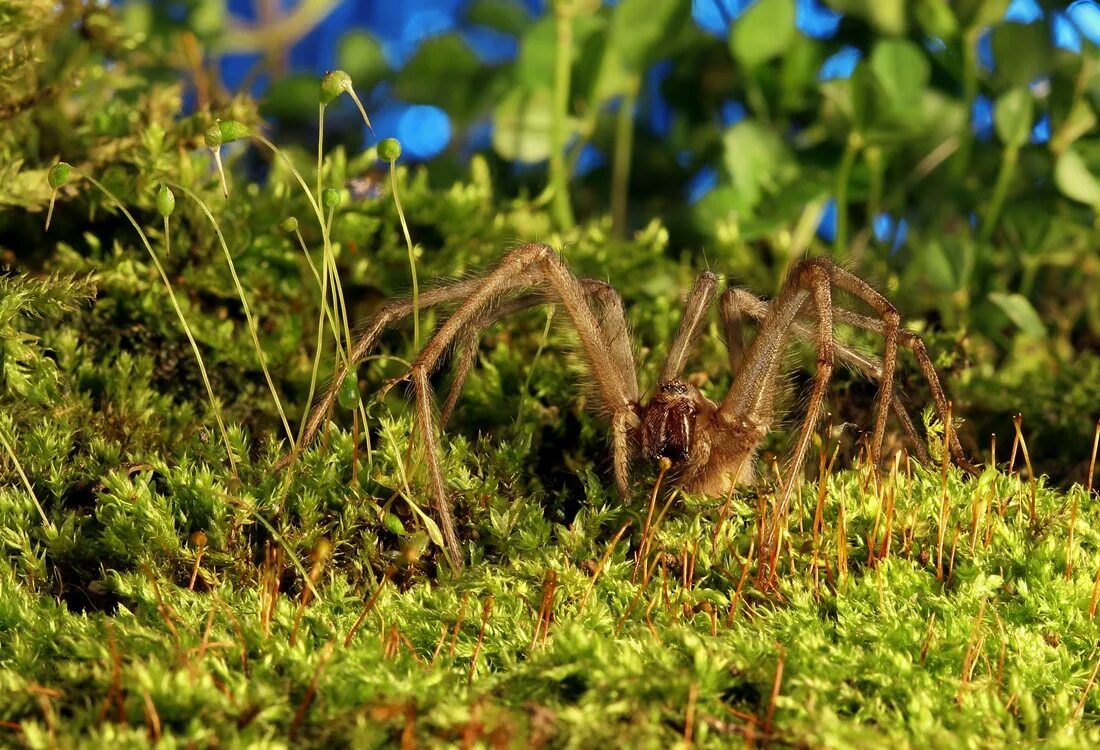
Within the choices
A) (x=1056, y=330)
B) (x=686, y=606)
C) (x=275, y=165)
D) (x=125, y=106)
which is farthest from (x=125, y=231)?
(x=1056, y=330)

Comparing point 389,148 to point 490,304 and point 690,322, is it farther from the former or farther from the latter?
point 690,322

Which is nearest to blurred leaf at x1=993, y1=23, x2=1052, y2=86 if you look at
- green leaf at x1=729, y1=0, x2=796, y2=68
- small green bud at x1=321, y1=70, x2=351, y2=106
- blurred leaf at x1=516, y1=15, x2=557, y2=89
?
green leaf at x1=729, y1=0, x2=796, y2=68

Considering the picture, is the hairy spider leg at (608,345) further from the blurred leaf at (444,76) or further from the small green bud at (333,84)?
the blurred leaf at (444,76)

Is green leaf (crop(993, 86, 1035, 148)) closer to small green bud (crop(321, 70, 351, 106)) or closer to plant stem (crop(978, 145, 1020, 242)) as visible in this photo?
plant stem (crop(978, 145, 1020, 242))

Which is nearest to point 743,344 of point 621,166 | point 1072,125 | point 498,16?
point 1072,125

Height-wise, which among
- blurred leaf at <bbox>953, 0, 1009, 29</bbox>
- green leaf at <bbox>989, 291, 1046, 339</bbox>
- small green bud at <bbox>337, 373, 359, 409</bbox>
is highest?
blurred leaf at <bbox>953, 0, 1009, 29</bbox>

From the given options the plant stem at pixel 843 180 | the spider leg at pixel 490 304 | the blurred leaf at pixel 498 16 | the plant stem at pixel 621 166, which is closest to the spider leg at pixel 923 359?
the spider leg at pixel 490 304
